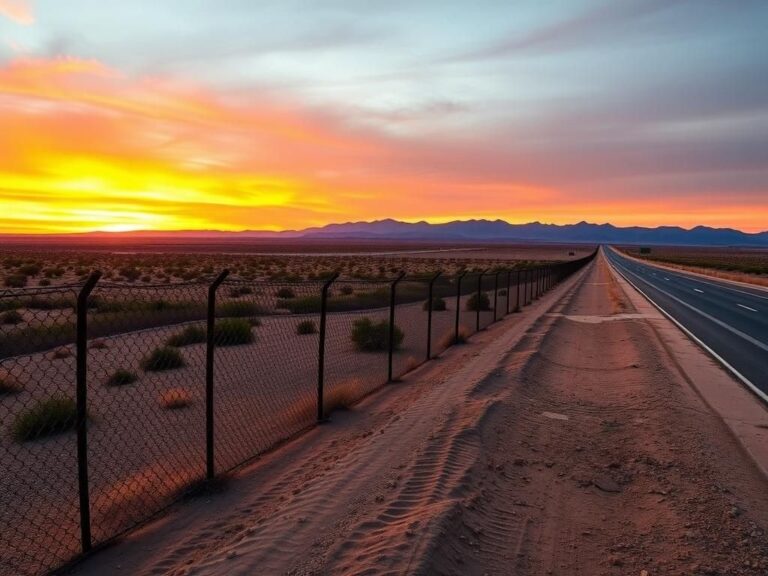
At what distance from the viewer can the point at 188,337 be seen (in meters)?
16.5

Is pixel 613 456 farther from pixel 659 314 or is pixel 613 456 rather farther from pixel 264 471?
pixel 659 314

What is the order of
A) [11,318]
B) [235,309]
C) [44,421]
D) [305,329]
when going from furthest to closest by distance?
[235,309] < [305,329] < [11,318] < [44,421]

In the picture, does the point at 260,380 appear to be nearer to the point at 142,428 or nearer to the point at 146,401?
the point at 146,401

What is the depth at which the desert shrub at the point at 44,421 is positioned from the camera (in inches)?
342

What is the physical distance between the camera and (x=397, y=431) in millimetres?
8406

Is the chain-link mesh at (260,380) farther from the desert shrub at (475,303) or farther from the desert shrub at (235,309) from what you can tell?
the desert shrub at (475,303)

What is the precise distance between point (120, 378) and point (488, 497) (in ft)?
26.1

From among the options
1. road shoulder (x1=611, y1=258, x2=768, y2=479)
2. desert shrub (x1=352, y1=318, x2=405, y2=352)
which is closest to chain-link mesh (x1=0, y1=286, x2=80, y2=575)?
desert shrub (x1=352, y1=318, x2=405, y2=352)

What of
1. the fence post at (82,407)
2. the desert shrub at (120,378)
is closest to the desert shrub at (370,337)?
the desert shrub at (120,378)

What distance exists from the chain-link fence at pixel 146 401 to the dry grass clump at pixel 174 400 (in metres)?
0.03

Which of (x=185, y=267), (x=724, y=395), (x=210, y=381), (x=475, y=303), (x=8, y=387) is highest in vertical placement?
(x=210, y=381)

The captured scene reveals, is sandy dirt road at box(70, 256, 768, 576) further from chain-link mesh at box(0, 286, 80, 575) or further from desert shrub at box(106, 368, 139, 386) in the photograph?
desert shrub at box(106, 368, 139, 386)

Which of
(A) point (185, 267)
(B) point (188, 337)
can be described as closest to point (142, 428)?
(B) point (188, 337)

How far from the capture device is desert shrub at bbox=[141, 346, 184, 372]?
42.7 ft
